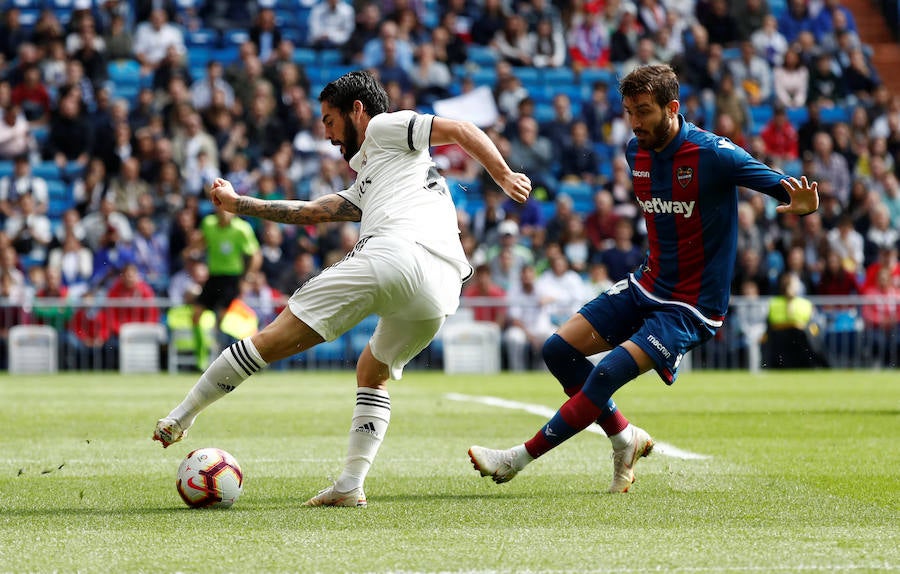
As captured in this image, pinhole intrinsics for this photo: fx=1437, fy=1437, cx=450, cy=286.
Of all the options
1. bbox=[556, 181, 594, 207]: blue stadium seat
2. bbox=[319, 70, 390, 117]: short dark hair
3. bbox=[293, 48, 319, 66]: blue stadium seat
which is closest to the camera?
bbox=[319, 70, 390, 117]: short dark hair

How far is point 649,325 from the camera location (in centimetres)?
692

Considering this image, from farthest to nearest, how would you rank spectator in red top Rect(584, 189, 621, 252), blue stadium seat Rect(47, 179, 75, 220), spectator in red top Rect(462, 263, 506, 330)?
blue stadium seat Rect(47, 179, 75, 220) → spectator in red top Rect(584, 189, 621, 252) → spectator in red top Rect(462, 263, 506, 330)

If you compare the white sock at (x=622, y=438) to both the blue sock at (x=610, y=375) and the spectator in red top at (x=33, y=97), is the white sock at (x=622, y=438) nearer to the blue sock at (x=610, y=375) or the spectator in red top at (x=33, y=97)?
the blue sock at (x=610, y=375)

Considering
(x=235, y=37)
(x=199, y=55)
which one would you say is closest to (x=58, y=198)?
(x=199, y=55)

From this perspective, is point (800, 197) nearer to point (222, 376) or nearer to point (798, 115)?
point (222, 376)

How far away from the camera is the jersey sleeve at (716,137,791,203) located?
6766 mm

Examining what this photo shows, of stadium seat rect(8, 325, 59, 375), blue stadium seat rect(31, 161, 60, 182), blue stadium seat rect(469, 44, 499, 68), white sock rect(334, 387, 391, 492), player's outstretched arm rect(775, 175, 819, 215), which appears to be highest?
blue stadium seat rect(469, 44, 499, 68)

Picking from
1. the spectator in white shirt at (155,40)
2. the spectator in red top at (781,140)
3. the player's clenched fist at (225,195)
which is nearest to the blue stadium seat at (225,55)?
the spectator in white shirt at (155,40)

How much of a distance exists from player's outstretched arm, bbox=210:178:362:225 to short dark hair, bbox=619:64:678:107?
144cm

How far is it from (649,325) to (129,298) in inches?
584

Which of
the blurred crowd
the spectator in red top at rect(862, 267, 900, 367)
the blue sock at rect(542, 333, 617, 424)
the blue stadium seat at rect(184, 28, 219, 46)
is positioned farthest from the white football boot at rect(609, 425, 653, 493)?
the blue stadium seat at rect(184, 28, 219, 46)

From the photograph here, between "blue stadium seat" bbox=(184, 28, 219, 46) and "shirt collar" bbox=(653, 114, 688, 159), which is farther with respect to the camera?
"blue stadium seat" bbox=(184, 28, 219, 46)

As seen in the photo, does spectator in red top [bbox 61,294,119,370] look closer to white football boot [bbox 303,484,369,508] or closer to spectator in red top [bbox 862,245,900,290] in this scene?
spectator in red top [bbox 862,245,900,290]

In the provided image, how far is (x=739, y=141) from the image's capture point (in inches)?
931
